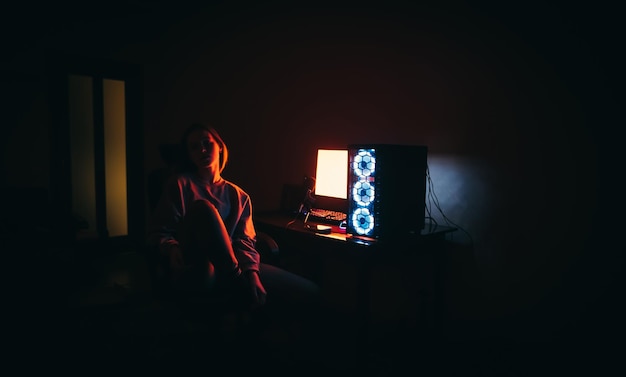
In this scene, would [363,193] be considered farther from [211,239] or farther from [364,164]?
[211,239]

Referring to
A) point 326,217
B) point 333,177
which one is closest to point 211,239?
point 326,217

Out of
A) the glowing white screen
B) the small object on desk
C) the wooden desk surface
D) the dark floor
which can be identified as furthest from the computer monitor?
the dark floor

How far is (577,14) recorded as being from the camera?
208 centimetres

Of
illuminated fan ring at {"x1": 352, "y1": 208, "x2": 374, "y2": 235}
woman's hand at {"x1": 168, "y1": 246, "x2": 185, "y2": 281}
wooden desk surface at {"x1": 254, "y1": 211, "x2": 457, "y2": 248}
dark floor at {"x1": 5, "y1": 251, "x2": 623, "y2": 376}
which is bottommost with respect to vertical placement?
dark floor at {"x1": 5, "y1": 251, "x2": 623, "y2": 376}

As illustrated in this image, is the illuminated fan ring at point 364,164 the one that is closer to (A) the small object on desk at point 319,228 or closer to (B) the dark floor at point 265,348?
(A) the small object on desk at point 319,228

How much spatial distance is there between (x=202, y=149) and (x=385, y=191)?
0.88m

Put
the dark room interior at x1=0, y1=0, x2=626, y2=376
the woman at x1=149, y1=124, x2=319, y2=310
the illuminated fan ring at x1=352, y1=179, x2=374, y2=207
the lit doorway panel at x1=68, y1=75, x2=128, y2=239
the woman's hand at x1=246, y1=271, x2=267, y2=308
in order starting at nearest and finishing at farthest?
the woman at x1=149, y1=124, x2=319, y2=310
the woman's hand at x1=246, y1=271, x2=267, y2=308
the dark room interior at x1=0, y1=0, x2=626, y2=376
the illuminated fan ring at x1=352, y1=179, x2=374, y2=207
the lit doorway panel at x1=68, y1=75, x2=128, y2=239

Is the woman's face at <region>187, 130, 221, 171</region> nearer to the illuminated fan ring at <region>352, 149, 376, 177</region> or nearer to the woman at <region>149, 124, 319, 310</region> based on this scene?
the woman at <region>149, 124, 319, 310</region>

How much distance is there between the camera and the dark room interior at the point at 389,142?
2.11 meters

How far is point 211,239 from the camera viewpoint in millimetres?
1719

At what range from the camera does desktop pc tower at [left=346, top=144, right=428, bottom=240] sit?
2174mm

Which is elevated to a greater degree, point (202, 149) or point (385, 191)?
point (202, 149)

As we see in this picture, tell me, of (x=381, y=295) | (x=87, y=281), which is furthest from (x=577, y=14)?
(x=87, y=281)

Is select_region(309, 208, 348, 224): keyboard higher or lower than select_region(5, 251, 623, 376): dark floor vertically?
higher
